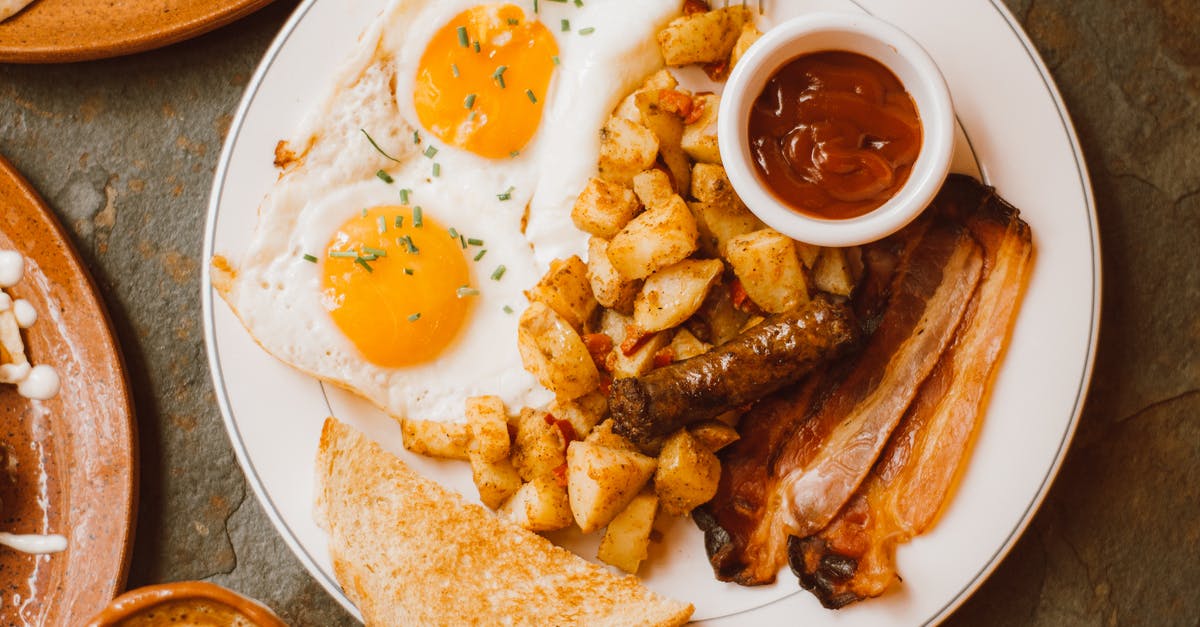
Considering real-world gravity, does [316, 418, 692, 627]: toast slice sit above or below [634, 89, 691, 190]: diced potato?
below

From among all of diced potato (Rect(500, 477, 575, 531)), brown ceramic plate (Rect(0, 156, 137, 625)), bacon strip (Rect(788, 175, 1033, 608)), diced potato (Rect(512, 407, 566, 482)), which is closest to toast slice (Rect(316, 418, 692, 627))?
diced potato (Rect(500, 477, 575, 531))

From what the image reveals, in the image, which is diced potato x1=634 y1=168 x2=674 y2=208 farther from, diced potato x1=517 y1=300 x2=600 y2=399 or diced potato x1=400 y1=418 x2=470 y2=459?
diced potato x1=400 y1=418 x2=470 y2=459

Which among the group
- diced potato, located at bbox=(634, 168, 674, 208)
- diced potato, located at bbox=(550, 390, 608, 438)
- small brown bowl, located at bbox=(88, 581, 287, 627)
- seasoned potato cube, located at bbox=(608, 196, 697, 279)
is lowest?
small brown bowl, located at bbox=(88, 581, 287, 627)

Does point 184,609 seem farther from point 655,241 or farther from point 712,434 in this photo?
point 655,241

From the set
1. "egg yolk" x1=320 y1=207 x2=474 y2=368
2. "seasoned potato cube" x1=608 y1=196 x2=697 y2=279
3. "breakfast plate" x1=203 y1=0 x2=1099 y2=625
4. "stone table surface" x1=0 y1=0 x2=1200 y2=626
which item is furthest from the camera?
"stone table surface" x1=0 y1=0 x2=1200 y2=626

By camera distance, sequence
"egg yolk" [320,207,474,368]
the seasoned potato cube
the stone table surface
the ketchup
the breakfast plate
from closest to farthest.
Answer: the ketchup
the seasoned potato cube
the breakfast plate
"egg yolk" [320,207,474,368]
the stone table surface

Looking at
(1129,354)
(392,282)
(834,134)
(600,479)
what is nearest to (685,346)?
(600,479)
